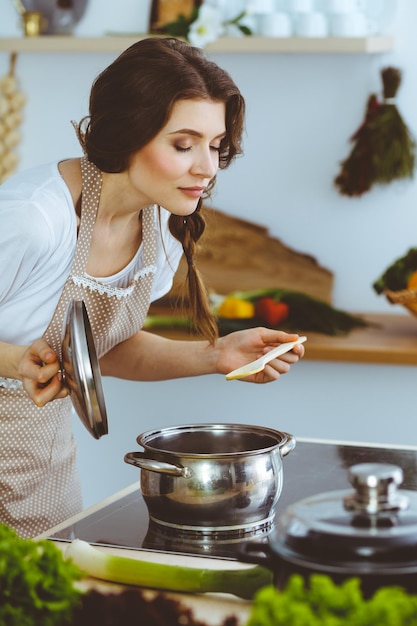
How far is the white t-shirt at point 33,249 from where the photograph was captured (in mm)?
1624

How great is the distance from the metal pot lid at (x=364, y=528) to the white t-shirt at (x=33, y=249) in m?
0.88

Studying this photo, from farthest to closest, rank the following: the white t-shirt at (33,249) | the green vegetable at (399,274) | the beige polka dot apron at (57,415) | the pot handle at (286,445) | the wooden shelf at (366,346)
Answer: the green vegetable at (399,274), the wooden shelf at (366,346), the beige polka dot apron at (57,415), the white t-shirt at (33,249), the pot handle at (286,445)

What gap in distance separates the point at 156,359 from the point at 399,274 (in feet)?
3.74

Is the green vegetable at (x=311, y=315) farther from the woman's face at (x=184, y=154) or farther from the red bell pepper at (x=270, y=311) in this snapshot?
the woman's face at (x=184, y=154)

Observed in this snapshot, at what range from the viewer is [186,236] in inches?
76.8

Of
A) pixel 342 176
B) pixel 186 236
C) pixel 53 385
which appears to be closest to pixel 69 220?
pixel 186 236

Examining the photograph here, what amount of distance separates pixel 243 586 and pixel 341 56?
2535 mm

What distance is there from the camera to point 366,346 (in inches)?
109

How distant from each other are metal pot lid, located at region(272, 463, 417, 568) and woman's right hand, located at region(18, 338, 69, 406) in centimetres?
53

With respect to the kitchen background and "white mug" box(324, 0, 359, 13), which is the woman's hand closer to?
the kitchen background

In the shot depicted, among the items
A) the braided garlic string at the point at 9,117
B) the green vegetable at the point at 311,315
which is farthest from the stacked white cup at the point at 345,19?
the braided garlic string at the point at 9,117

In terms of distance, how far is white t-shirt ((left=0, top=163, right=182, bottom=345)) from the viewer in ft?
5.33

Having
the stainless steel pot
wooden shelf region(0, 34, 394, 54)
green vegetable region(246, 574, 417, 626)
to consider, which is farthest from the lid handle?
wooden shelf region(0, 34, 394, 54)

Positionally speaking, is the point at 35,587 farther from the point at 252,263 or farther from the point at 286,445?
the point at 252,263
